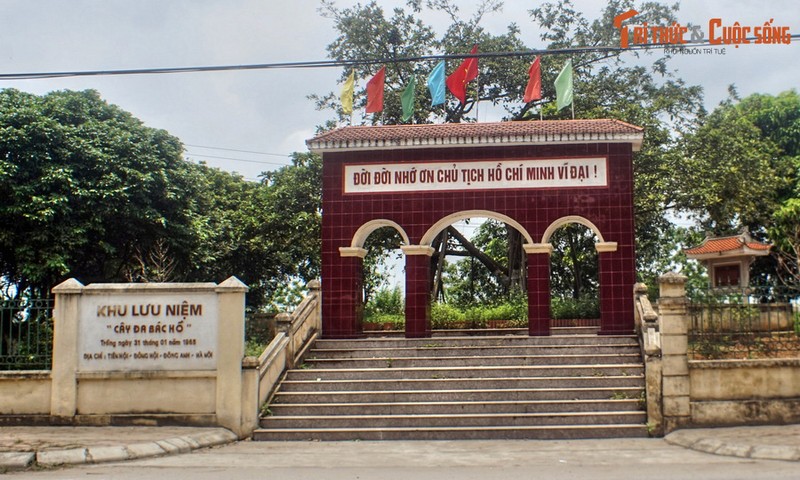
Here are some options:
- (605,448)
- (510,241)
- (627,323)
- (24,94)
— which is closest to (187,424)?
(605,448)

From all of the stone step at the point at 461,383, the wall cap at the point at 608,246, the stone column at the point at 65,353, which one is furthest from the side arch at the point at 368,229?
the stone column at the point at 65,353

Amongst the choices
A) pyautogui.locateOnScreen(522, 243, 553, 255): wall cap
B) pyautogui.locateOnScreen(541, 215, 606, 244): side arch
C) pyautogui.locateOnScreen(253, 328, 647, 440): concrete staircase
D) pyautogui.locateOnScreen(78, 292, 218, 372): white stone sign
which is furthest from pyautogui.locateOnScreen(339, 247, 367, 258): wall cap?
pyautogui.locateOnScreen(78, 292, 218, 372): white stone sign

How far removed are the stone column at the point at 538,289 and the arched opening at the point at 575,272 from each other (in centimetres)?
330

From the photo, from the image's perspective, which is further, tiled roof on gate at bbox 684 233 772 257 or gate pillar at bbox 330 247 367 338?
tiled roof on gate at bbox 684 233 772 257

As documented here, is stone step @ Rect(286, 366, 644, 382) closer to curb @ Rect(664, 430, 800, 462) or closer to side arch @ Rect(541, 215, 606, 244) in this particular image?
curb @ Rect(664, 430, 800, 462)

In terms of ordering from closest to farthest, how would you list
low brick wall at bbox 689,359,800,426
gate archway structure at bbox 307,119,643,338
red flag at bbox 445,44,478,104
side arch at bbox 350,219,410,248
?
low brick wall at bbox 689,359,800,426, gate archway structure at bbox 307,119,643,338, side arch at bbox 350,219,410,248, red flag at bbox 445,44,478,104

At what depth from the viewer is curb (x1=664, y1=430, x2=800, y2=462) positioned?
1027 cm

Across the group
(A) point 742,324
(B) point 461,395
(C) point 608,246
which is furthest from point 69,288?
(A) point 742,324

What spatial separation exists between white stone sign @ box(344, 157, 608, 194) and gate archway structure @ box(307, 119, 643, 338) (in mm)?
21

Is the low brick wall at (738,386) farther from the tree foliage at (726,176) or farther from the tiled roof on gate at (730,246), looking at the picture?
the tree foliage at (726,176)

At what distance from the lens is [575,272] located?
28.3 meters

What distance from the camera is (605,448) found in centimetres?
1157

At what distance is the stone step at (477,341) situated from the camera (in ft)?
52.4

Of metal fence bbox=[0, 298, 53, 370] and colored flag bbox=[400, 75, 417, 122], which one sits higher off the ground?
colored flag bbox=[400, 75, 417, 122]
